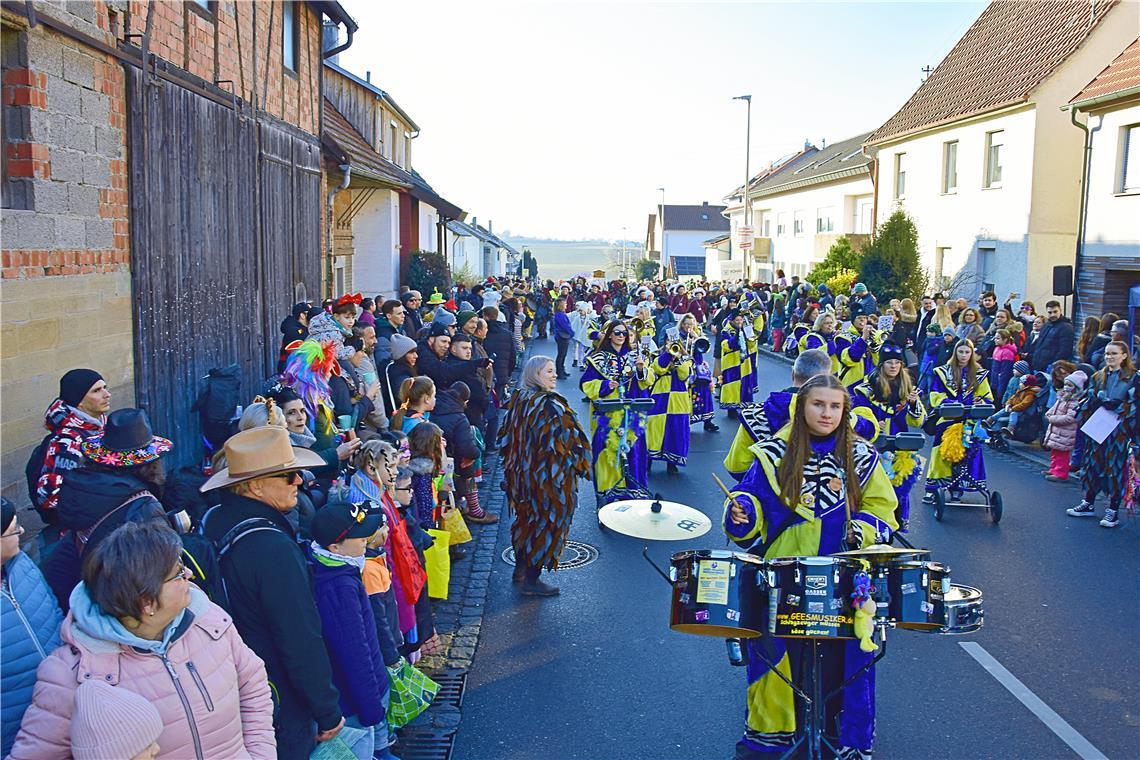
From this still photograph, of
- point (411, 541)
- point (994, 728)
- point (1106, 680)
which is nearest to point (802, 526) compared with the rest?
point (994, 728)

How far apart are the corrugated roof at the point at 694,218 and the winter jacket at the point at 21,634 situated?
3453 inches

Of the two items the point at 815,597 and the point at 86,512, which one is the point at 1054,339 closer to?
the point at 815,597

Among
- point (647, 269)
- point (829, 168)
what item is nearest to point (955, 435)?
point (829, 168)

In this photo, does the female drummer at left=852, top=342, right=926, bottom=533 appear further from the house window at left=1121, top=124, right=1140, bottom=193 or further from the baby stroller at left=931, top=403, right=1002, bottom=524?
the house window at left=1121, top=124, right=1140, bottom=193

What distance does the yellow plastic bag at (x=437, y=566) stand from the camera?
6371 mm

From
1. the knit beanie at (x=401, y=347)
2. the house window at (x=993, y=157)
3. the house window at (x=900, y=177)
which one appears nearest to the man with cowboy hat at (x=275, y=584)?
the knit beanie at (x=401, y=347)

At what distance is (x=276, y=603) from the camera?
3621 mm

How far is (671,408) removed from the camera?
11.5 metres

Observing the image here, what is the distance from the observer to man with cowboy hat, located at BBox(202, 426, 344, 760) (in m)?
3.64

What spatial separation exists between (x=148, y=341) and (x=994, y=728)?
6801 millimetres

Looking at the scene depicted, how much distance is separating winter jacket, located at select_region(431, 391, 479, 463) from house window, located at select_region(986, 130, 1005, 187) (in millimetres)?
21156

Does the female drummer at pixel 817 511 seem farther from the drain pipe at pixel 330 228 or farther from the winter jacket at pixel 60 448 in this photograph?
the drain pipe at pixel 330 228

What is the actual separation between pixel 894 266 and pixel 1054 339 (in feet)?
43.1

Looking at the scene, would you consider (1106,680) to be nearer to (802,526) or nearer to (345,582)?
(802,526)
